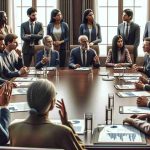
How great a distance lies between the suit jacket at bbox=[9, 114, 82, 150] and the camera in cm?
255

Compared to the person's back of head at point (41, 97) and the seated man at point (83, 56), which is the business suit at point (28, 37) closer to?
the seated man at point (83, 56)

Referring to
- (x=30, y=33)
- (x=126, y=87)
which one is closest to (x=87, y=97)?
(x=126, y=87)

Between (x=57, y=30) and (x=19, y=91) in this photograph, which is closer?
(x=19, y=91)

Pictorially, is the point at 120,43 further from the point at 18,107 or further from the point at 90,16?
the point at 18,107

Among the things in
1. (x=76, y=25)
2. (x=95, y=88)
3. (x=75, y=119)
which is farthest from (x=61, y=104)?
(x=76, y=25)

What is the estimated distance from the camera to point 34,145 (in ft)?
8.40

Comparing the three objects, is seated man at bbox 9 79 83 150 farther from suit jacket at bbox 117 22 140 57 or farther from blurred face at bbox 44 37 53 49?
suit jacket at bbox 117 22 140 57

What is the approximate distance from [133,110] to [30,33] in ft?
18.3

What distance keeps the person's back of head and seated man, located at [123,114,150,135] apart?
2.91 ft

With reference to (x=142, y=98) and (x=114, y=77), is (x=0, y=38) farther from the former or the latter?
(x=142, y=98)

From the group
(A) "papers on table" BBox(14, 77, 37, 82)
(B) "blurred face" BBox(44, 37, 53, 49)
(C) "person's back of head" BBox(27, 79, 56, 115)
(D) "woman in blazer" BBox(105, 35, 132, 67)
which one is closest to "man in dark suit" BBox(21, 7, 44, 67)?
(B) "blurred face" BBox(44, 37, 53, 49)

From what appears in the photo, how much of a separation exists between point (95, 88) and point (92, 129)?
78.4 inches

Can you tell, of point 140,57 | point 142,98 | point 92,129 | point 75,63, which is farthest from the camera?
point 140,57

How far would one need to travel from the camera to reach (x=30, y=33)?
9.21m
